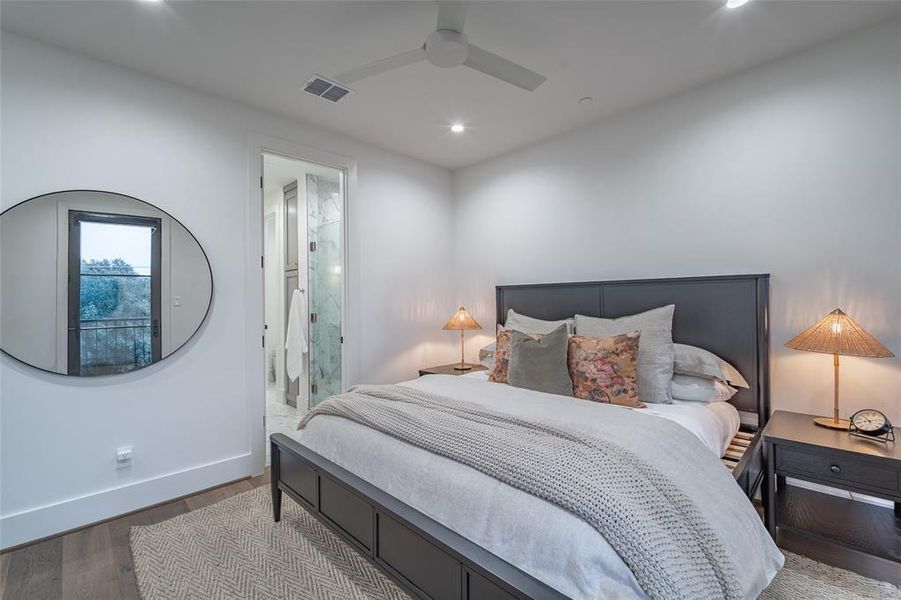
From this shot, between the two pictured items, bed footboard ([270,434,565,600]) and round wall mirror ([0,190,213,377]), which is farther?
round wall mirror ([0,190,213,377])

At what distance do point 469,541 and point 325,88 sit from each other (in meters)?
2.78

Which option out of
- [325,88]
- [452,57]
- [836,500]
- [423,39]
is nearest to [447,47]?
[452,57]

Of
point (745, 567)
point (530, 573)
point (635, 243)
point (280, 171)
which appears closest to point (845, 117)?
point (635, 243)

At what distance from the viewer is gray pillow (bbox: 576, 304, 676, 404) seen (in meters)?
2.49

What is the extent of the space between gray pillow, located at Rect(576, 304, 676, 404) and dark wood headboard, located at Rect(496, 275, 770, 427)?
0.17m

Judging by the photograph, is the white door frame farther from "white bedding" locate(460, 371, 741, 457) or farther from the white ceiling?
"white bedding" locate(460, 371, 741, 457)

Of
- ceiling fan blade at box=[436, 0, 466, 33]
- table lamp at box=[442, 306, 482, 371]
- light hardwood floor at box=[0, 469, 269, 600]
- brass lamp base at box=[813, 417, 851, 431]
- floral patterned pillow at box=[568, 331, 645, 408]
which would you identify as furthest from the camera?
table lamp at box=[442, 306, 482, 371]

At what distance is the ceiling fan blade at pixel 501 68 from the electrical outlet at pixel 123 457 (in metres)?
3.01

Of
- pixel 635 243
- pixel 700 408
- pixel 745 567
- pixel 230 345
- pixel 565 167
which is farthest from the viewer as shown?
pixel 565 167

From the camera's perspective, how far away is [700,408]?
2352 mm

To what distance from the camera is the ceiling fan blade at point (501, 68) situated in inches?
78.4

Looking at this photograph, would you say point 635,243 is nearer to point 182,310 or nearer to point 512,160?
point 512,160

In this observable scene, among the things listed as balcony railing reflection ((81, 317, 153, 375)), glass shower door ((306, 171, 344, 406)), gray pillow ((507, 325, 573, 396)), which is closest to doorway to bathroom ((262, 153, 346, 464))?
glass shower door ((306, 171, 344, 406))

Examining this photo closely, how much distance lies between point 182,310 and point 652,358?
10.1 feet
